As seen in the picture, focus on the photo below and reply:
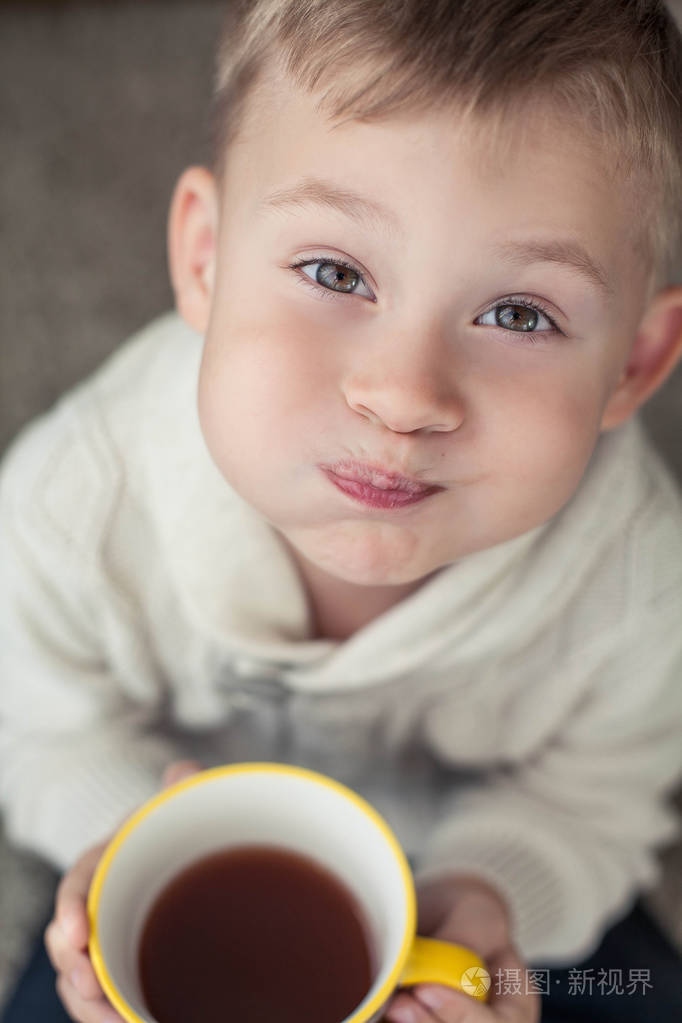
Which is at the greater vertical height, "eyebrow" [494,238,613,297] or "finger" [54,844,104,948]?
"eyebrow" [494,238,613,297]

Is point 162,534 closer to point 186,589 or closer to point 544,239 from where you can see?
point 186,589

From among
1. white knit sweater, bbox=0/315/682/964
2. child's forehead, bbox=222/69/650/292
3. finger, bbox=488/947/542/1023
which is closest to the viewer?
child's forehead, bbox=222/69/650/292

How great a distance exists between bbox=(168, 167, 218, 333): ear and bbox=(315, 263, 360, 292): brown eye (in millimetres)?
109

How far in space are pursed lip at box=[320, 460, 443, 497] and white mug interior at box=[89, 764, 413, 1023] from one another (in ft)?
0.56

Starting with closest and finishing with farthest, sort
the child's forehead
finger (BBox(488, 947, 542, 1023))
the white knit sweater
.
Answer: the child's forehead < finger (BBox(488, 947, 542, 1023)) < the white knit sweater

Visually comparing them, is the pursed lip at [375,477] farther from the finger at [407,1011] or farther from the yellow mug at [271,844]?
the finger at [407,1011]

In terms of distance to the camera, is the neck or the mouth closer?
the mouth

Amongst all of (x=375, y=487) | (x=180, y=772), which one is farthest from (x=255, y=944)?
(x=375, y=487)

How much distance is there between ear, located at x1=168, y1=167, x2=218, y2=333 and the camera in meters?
0.70

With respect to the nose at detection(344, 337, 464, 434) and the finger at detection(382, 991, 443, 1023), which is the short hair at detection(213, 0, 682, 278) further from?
the finger at detection(382, 991, 443, 1023)

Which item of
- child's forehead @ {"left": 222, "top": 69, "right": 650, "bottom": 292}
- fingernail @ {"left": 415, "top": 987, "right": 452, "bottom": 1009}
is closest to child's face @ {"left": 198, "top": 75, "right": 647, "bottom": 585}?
child's forehead @ {"left": 222, "top": 69, "right": 650, "bottom": 292}

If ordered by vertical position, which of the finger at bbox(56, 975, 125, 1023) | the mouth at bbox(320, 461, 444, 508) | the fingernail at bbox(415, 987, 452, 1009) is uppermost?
the mouth at bbox(320, 461, 444, 508)

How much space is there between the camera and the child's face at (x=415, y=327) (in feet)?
1.78

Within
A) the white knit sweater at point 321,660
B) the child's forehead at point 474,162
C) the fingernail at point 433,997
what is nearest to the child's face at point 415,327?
the child's forehead at point 474,162
